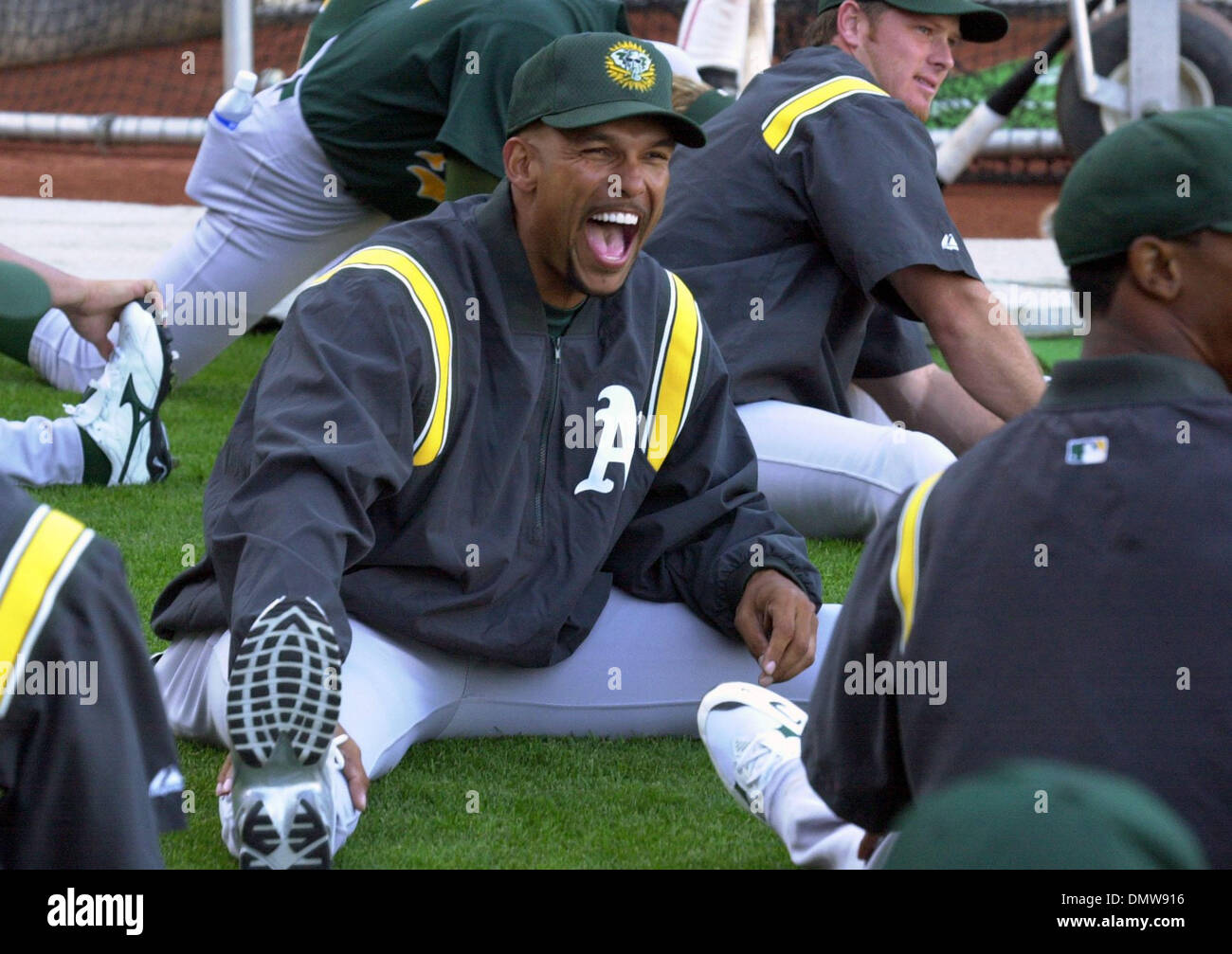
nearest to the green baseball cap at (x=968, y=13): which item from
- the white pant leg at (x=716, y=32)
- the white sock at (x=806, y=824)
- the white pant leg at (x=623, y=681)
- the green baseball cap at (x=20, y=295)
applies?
the white pant leg at (x=623, y=681)

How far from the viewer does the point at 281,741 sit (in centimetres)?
204

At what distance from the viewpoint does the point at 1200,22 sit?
7527 millimetres

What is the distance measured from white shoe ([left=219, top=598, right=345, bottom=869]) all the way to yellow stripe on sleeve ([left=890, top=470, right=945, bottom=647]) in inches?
29.6

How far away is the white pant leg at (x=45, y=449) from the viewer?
416cm

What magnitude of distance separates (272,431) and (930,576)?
1068 millimetres

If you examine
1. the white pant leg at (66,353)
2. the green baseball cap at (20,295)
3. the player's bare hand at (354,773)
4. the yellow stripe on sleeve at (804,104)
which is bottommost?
the white pant leg at (66,353)

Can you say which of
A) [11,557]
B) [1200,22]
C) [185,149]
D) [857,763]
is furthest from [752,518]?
[185,149]

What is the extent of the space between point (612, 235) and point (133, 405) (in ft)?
6.41

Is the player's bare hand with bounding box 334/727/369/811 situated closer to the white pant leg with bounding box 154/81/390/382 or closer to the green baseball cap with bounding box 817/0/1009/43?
the green baseball cap with bounding box 817/0/1009/43

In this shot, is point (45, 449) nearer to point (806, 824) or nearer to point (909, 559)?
point (806, 824)

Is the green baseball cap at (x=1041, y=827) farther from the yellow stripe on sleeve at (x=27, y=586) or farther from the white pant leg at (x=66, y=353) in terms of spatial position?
the white pant leg at (x=66, y=353)

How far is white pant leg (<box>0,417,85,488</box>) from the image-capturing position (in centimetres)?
416

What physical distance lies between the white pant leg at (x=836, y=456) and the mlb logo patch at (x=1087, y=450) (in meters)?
2.22

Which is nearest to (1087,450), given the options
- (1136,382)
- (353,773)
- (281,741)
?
(1136,382)
